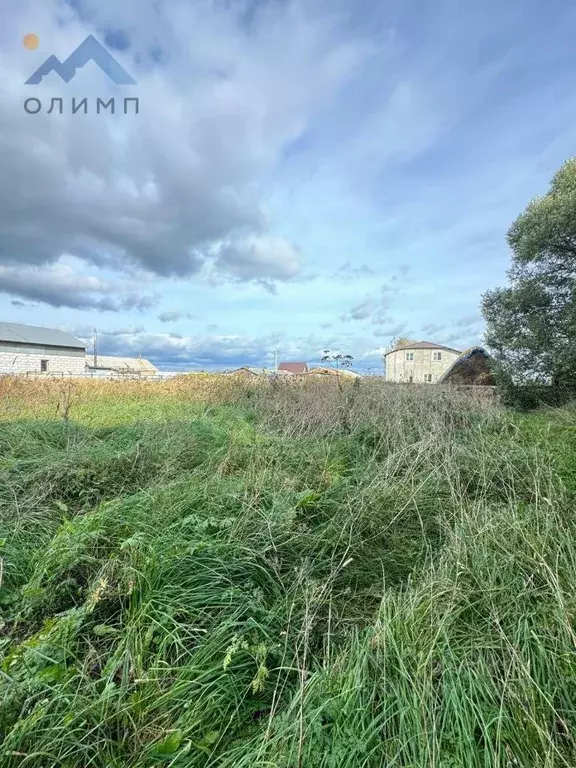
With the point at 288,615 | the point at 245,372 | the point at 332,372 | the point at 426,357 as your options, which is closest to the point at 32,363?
the point at 245,372

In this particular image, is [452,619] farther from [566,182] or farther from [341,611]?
[566,182]

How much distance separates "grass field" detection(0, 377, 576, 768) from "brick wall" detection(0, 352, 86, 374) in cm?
1972

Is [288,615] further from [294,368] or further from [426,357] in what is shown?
[426,357]

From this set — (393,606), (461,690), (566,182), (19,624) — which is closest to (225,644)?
(393,606)

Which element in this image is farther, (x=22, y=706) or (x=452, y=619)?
(x=452, y=619)

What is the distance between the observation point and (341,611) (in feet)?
6.09

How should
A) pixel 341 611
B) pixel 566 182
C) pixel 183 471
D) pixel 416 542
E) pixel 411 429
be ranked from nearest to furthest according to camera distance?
pixel 341 611, pixel 416 542, pixel 183 471, pixel 411 429, pixel 566 182

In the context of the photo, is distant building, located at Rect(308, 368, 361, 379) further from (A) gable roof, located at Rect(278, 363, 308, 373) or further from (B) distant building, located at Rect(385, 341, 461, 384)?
(B) distant building, located at Rect(385, 341, 461, 384)

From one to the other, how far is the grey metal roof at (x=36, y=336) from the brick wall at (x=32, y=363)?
2.86 meters

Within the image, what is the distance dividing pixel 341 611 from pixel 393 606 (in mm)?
291

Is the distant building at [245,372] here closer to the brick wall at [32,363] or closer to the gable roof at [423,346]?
the brick wall at [32,363]

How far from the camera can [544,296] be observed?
27.2 ft

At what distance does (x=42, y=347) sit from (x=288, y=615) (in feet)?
127

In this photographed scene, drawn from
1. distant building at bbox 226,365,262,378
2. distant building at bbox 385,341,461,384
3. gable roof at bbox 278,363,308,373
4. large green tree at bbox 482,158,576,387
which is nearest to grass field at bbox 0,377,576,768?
large green tree at bbox 482,158,576,387
